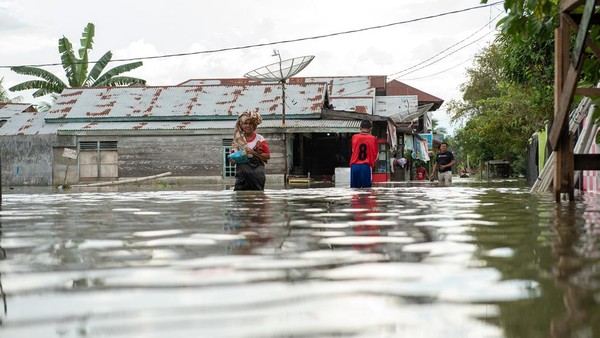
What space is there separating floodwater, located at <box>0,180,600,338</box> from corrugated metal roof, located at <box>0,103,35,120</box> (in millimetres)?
38698

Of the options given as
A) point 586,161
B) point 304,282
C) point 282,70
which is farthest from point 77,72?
point 304,282

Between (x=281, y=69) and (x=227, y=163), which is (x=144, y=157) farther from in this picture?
(x=281, y=69)

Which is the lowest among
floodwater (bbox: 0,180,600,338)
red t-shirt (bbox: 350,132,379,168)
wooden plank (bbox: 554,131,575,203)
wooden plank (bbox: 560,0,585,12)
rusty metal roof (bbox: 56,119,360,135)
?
floodwater (bbox: 0,180,600,338)

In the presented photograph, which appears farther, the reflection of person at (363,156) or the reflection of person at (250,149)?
the reflection of person at (363,156)

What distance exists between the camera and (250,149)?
1067 cm

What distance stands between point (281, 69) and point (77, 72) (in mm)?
12765

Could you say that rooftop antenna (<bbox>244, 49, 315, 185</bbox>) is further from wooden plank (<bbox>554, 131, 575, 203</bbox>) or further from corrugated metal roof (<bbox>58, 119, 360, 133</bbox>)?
wooden plank (<bbox>554, 131, 575, 203</bbox>)

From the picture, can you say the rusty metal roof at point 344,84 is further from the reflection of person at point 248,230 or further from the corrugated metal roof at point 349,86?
the reflection of person at point 248,230

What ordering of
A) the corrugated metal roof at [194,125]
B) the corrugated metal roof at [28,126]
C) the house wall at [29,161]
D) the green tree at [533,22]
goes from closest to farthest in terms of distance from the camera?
1. the green tree at [533,22]
2. the corrugated metal roof at [194,125]
3. the house wall at [29,161]
4. the corrugated metal roof at [28,126]

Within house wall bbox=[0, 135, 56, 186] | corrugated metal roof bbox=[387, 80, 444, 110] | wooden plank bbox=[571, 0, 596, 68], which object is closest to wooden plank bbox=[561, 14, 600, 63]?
wooden plank bbox=[571, 0, 596, 68]

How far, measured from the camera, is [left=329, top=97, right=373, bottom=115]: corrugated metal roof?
37500 millimetres

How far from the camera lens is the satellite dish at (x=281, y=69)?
90.1 ft

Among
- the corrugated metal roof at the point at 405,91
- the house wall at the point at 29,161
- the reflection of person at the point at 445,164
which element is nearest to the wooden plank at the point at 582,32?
the reflection of person at the point at 445,164

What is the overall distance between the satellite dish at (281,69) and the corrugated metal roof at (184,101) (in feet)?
8.28
